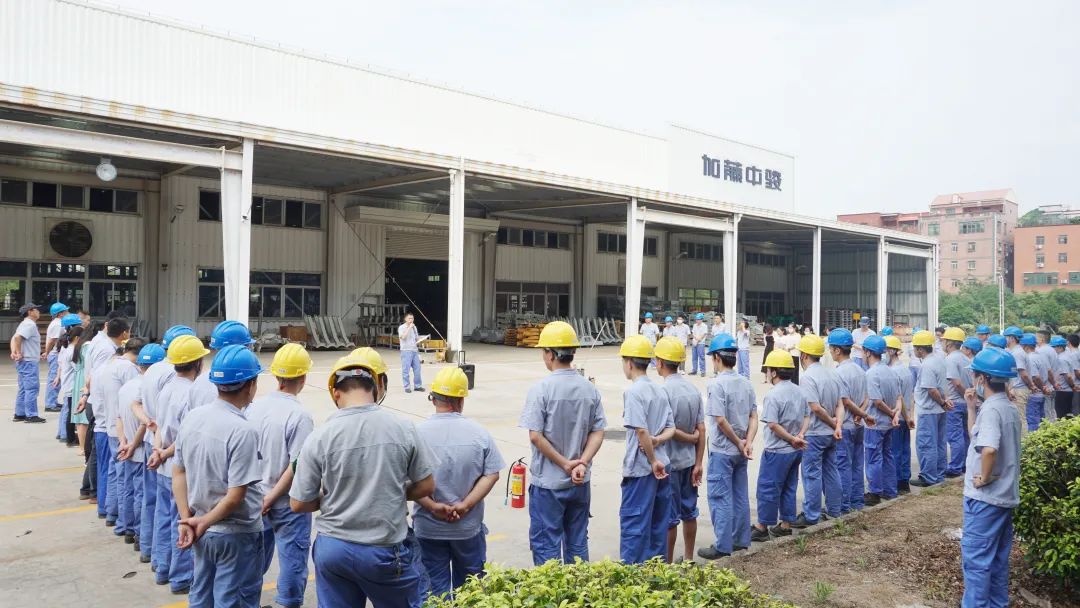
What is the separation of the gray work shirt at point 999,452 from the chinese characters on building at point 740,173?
28453mm

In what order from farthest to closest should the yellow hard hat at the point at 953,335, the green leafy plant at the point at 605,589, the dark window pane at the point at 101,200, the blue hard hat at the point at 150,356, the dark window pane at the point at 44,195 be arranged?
the dark window pane at the point at 101,200, the dark window pane at the point at 44,195, the yellow hard hat at the point at 953,335, the blue hard hat at the point at 150,356, the green leafy plant at the point at 605,589

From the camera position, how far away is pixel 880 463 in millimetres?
Result: 7773

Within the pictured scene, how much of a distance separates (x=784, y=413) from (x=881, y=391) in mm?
2059

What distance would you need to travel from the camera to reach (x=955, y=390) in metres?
8.66

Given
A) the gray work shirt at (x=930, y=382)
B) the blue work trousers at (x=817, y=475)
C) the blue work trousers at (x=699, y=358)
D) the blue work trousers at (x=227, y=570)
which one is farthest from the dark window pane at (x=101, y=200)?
the gray work shirt at (x=930, y=382)

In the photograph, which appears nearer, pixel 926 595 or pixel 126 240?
pixel 926 595

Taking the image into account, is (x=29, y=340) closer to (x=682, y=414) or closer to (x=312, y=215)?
(x=682, y=414)

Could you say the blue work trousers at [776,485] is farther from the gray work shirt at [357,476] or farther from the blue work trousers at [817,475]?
the gray work shirt at [357,476]

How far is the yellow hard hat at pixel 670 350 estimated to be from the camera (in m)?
5.41

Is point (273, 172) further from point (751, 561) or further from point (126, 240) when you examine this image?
point (751, 561)

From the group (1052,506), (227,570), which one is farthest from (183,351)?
(1052,506)

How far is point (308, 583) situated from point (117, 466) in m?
2.08

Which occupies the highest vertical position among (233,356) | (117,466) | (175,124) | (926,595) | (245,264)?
(175,124)

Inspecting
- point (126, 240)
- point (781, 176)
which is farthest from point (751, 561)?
point (781, 176)
